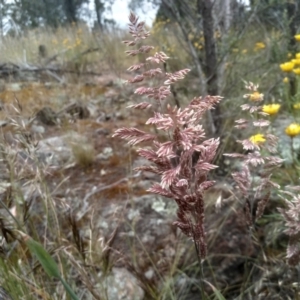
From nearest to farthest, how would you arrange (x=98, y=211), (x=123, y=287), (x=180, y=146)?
(x=180, y=146) < (x=123, y=287) < (x=98, y=211)

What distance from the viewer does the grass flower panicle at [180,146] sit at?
44cm

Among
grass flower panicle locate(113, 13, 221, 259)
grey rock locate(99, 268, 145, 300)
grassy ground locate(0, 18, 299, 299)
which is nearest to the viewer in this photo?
grass flower panicle locate(113, 13, 221, 259)

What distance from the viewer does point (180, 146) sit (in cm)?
48

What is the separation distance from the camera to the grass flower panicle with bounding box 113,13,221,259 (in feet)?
1.45

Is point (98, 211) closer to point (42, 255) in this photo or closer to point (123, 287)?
point (123, 287)

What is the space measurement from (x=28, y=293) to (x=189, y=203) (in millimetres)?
498

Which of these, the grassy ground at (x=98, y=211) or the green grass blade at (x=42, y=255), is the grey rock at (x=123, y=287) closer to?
the grassy ground at (x=98, y=211)

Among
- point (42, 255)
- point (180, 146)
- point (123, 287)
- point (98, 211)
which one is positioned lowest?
point (123, 287)

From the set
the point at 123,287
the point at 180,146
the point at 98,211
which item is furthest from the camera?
the point at 98,211

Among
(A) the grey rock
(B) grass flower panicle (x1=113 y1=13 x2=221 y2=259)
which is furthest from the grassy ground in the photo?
(B) grass flower panicle (x1=113 y1=13 x2=221 y2=259)

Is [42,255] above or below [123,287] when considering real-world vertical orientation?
above

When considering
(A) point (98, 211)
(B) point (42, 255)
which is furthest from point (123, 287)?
(B) point (42, 255)

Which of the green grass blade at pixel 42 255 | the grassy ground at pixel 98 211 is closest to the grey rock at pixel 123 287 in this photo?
the grassy ground at pixel 98 211

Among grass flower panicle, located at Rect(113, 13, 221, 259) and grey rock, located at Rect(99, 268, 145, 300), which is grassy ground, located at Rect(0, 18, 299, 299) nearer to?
grey rock, located at Rect(99, 268, 145, 300)
